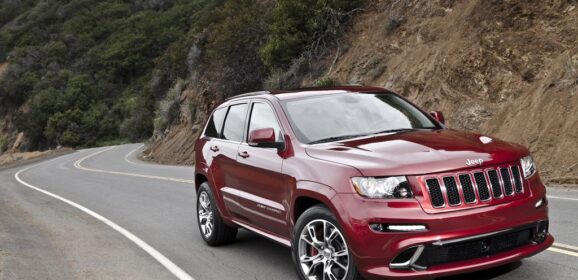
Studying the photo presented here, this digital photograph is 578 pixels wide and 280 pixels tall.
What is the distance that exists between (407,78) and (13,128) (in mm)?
71440

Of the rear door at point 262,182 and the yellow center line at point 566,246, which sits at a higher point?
the rear door at point 262,182

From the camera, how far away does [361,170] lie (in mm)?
4793

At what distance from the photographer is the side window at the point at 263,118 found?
20.6ft

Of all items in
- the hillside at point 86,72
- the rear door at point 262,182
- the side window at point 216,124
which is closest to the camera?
the rear door at point 262,182

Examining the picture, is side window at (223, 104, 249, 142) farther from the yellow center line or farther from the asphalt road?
the yellow center line

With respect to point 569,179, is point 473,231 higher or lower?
higher

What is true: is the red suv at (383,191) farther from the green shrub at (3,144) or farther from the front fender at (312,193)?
the green shrub at (3,144)

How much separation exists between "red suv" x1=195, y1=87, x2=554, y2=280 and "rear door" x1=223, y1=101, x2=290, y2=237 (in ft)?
0.04

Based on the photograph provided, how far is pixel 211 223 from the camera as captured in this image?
26.0 ft

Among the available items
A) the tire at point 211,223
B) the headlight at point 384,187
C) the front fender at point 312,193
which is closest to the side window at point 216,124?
the tire at point 211,223

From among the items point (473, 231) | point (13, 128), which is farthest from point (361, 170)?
point (13, 128)

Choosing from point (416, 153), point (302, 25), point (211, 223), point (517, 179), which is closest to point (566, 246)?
point (517, 179)

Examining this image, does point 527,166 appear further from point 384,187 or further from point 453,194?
point 384,187

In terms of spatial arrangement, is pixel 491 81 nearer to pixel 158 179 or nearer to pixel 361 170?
pixel 158 179
